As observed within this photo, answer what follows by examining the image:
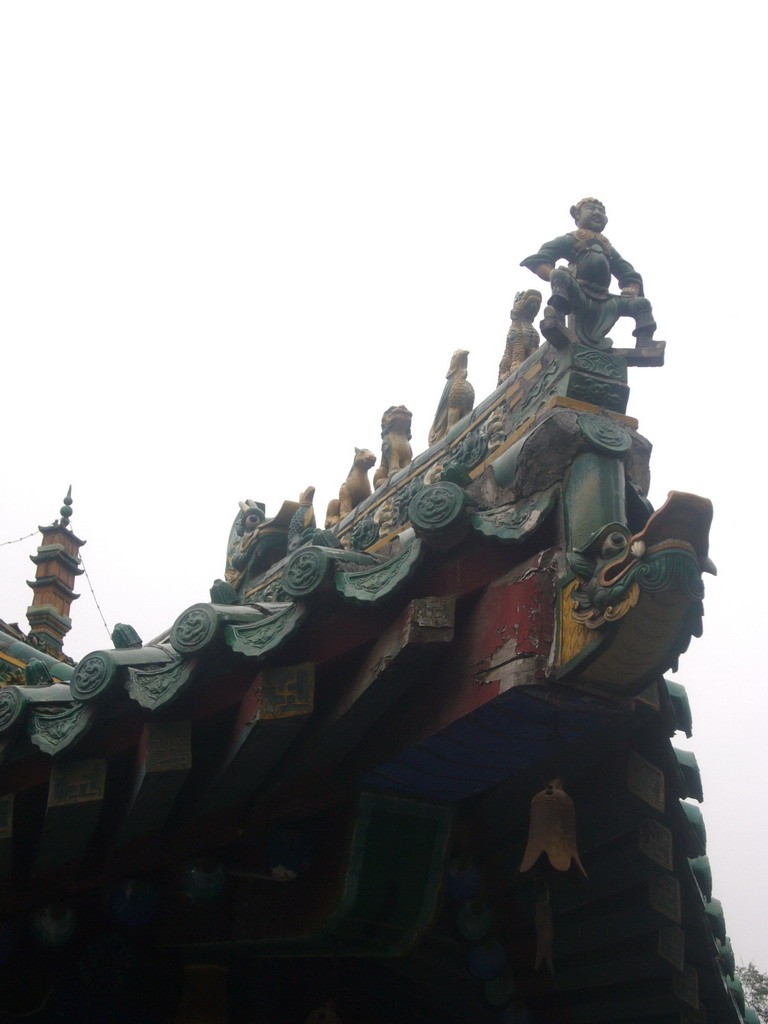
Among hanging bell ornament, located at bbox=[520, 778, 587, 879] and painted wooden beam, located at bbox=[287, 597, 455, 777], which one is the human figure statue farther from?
hanging bell ornament, located at bbox=[520, 778, 587, 879]

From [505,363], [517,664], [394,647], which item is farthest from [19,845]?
[505,363]

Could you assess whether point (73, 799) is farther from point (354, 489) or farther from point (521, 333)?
point (521, 333)

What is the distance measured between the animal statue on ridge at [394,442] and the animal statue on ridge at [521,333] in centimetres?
96

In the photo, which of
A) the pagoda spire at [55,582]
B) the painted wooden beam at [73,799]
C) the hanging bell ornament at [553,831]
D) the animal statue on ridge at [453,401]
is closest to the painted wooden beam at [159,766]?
the painted wooden beam at [73,799]

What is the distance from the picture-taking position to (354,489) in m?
6.93

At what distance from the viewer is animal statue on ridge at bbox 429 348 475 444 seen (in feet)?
20.2

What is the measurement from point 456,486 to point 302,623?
0.86 meters

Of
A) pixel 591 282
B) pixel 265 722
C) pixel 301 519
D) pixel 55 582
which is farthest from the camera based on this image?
pixel 55 582

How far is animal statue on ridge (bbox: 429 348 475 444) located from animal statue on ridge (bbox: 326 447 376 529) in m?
0.80

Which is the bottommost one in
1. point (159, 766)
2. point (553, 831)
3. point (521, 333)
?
point (553, 831)

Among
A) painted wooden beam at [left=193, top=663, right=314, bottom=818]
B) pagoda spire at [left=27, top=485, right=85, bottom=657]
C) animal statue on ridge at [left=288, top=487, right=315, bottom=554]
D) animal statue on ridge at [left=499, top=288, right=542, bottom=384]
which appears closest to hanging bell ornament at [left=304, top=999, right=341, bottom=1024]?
painted wooden beam at [left=193, top=663, right=314, bottom=818]

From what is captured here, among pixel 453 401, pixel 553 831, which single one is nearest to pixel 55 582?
pixel 453 401

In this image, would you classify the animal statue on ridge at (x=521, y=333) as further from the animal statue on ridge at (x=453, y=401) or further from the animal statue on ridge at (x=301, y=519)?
the animal statue on ridge at (x=301, y=519)

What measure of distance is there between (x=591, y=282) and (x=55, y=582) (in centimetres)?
756
